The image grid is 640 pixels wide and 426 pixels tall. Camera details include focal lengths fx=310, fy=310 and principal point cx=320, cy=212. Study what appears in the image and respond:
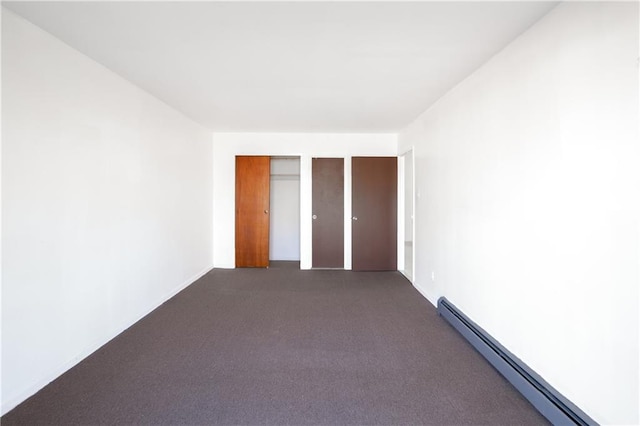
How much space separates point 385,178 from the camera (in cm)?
566

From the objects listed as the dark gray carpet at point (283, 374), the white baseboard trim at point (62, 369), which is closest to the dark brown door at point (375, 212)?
the dark gray carpet at point (283, 374)

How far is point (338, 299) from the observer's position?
4082mm

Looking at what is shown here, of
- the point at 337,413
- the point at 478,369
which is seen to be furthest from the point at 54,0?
the point at 478,369

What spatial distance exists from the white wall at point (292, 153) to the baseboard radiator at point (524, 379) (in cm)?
311

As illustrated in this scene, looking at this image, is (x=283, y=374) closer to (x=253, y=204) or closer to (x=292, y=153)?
(x=253, y=204)

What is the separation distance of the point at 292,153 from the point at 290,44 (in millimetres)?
3403

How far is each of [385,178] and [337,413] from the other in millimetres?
4324

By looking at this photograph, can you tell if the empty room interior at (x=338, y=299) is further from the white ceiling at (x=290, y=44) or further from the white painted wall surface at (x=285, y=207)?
the white painted wall surface at (x=285, y=207)

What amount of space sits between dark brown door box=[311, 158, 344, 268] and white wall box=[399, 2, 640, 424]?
2922 mm

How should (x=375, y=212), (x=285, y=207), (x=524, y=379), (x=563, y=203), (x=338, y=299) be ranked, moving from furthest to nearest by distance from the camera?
(x=285, y=207), (x=375, y=212), (x=338, y=299), (x=524, y=379), (x=563, y=203)

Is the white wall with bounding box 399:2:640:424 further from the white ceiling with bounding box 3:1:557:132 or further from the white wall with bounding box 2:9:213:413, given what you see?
the white wall with bounding box 2:9:213:413

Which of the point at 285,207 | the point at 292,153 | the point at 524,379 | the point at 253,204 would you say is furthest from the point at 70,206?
the point at 285,207

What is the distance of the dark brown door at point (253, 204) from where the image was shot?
225 inches

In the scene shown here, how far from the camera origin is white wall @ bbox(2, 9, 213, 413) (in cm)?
197
